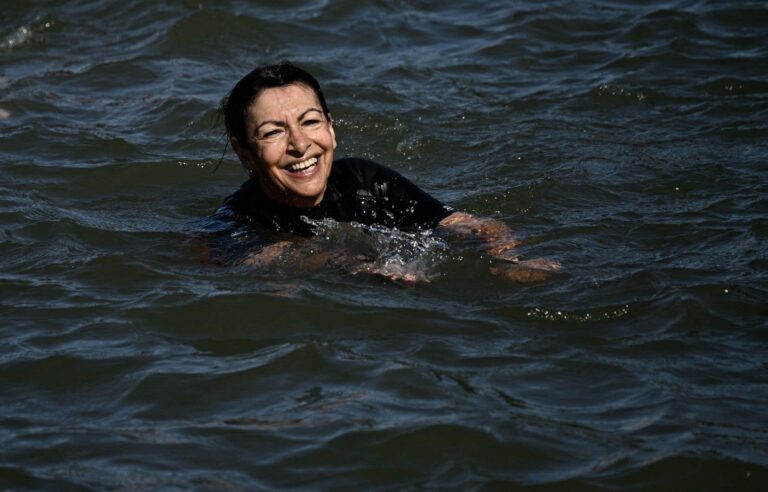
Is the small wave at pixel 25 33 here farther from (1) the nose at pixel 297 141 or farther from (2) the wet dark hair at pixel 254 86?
(1) the nose at pixel 297 141

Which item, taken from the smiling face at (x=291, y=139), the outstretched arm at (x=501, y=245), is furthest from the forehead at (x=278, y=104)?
the outstretched arm at (x=501, y=245)

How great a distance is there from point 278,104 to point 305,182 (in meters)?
0.40

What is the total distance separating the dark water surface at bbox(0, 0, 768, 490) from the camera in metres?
4.25

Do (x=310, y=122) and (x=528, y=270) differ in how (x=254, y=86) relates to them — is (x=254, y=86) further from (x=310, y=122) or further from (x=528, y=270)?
(x=528, y=270)

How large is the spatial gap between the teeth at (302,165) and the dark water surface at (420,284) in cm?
36

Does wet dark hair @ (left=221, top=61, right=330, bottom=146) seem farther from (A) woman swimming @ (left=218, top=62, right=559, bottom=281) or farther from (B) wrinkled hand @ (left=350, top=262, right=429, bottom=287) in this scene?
(B) wrinkled hand @ (left=350, top=262, right=429, bottom=287)

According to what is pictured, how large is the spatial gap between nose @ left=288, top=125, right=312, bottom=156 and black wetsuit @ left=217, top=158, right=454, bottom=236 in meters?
0.41

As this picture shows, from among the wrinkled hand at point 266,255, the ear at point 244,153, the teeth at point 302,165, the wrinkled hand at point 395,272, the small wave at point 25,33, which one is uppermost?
the small wave at point 25,33

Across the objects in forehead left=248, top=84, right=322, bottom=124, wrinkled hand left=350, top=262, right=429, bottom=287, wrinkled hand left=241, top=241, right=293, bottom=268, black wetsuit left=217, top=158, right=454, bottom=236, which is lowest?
wrinkled hand left=350, top=262, right=429, bottom=287

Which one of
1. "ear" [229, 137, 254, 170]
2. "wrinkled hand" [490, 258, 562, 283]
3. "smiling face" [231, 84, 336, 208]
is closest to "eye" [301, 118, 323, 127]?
"smiling face" [231, 84, 336, 208]

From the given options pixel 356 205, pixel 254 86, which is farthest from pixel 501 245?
pixel 254 86

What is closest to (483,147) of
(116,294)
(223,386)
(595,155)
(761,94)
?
(595,155)

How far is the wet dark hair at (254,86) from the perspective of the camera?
228 inches

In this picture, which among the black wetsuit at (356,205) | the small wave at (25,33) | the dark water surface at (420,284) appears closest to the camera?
the dark water surface at (420,284)
